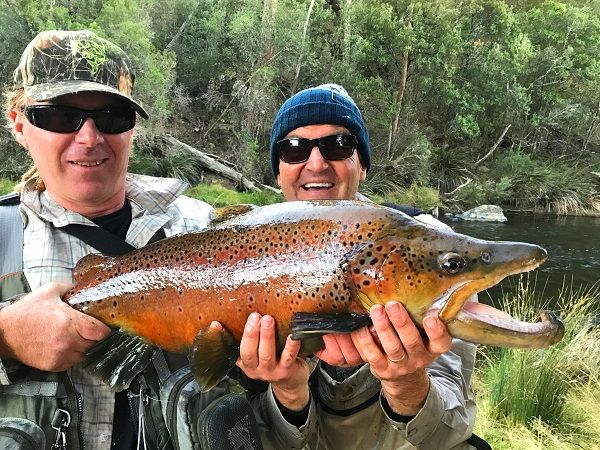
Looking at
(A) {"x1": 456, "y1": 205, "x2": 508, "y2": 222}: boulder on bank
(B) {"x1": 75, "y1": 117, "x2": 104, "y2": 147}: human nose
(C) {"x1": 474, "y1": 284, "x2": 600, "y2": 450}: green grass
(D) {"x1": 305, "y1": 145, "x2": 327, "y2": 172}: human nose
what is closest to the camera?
(B) {"x1": 75, "y1": 117, "x2": 104, "y2": 147}: human nose

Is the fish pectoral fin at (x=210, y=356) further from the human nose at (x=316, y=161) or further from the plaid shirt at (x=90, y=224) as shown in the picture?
the human nose at (x=316, y=161)

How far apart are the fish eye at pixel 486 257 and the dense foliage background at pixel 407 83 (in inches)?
711

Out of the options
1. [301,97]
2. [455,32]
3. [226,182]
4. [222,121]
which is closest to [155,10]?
[222,121]

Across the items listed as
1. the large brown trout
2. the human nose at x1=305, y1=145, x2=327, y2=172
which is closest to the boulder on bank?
the human nose at x1=305, y1=145, x2=327, y2=172

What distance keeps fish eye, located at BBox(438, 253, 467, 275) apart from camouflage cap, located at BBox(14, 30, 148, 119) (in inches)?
68.2

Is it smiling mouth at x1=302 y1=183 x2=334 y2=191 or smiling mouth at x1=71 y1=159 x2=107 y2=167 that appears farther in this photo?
smiling mouth at x1=302 y1=183 x2=334 y2=191

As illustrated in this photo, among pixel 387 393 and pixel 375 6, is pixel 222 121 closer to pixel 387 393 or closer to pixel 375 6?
pixel 375 6

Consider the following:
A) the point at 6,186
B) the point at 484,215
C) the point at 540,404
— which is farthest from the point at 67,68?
the point at 484,215

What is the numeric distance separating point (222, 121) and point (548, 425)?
21.4m

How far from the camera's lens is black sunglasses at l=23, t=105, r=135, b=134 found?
8.05 feet

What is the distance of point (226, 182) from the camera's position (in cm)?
2033

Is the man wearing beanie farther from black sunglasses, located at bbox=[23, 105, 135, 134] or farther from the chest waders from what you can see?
black sunglasses, located at bbox=[23, 105, 135, 134]

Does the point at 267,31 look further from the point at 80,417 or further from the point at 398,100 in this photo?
the point at 80,417

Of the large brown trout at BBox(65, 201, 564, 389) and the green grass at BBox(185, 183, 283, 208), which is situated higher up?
the large brown trout at BBox(65, 201, 564, 389)
